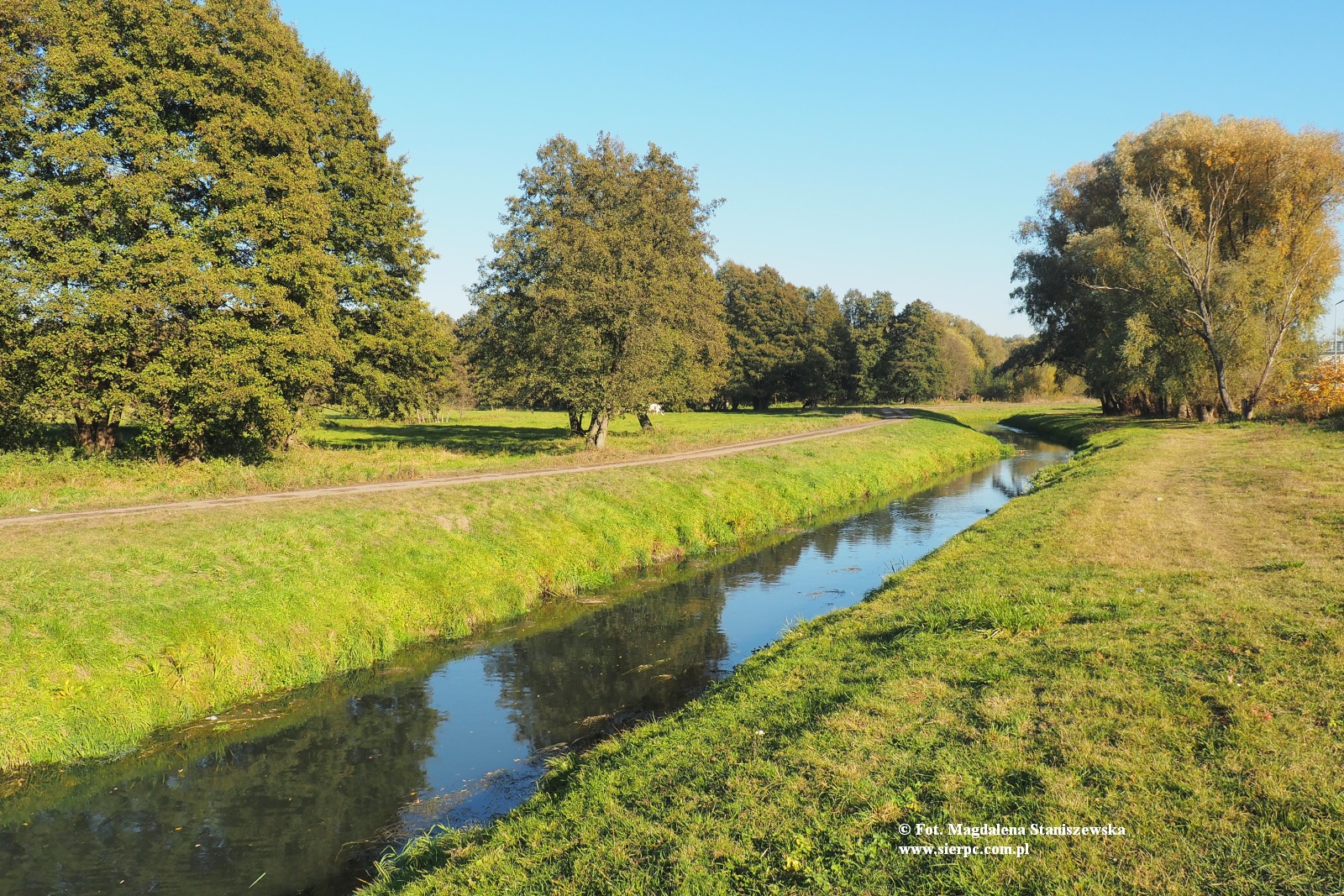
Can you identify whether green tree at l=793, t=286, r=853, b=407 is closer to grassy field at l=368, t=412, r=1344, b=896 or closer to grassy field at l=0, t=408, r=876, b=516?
grassy field at l=0, t=408, r=876, b=516

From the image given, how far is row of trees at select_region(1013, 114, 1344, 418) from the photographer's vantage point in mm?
41188

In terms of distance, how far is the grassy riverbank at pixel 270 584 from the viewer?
11867 millimetres

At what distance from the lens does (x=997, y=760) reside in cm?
694

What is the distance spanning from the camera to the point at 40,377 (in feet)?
83.7

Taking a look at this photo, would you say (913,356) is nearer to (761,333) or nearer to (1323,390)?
(761,333)

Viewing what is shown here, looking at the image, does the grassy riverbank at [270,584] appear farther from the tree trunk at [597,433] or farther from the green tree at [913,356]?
the green tree at [913,356]

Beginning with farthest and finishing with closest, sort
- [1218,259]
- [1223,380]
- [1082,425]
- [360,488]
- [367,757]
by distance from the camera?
[1082,425] < [1218,259] < [1223,380] < [360,488] < [367,757]

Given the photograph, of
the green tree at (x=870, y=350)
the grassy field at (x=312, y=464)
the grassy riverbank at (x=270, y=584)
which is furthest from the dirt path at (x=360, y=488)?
the green tree at (x=870, y=350)

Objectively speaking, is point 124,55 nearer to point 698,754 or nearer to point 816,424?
point 698,754

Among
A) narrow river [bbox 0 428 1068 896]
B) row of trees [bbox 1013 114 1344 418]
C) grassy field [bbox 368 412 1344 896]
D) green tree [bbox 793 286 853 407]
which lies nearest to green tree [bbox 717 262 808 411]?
green tree [bbox 793 286 853 407]

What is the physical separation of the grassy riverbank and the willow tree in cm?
988

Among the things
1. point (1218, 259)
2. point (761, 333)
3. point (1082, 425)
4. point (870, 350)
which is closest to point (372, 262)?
point (1218, 259)

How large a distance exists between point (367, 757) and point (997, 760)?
8911 mm

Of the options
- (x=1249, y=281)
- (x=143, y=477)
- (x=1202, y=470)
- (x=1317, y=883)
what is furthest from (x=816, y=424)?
(x=1317, y=883)
